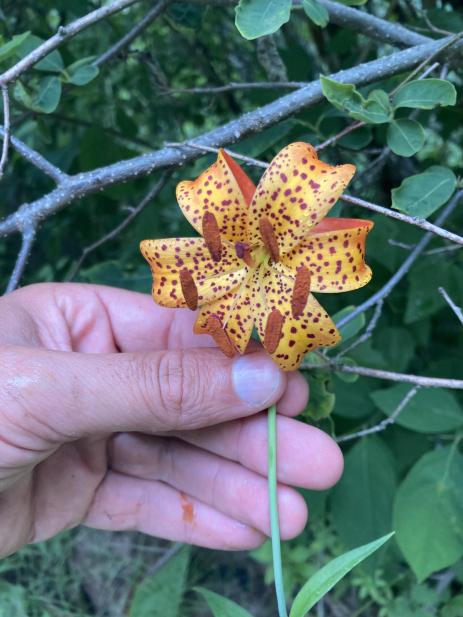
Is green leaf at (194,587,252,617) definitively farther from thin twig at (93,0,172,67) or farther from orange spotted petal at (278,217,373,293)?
thin twig at (93,0,172,67)

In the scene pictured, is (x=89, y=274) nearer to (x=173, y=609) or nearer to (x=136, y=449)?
(x=136, y=449)

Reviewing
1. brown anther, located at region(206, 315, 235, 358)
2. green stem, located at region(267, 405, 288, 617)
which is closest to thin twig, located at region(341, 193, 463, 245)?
brown anther, located at region(206, 315, 235, 358)

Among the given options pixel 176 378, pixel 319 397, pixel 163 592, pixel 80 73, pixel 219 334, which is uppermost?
pixel 80 73

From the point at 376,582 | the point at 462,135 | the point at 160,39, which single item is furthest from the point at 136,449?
the point at 462,135

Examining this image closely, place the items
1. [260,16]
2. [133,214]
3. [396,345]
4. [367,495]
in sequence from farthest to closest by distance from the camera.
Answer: [396,345] → [367,495] → [133,214] → [260,16]

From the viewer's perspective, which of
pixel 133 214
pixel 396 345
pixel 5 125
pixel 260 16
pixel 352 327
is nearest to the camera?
pixel 260 16

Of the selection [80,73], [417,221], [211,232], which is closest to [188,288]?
[211,232]

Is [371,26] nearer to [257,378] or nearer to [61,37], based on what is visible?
[61,37]

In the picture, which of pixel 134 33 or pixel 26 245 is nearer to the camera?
pixel 26 245
